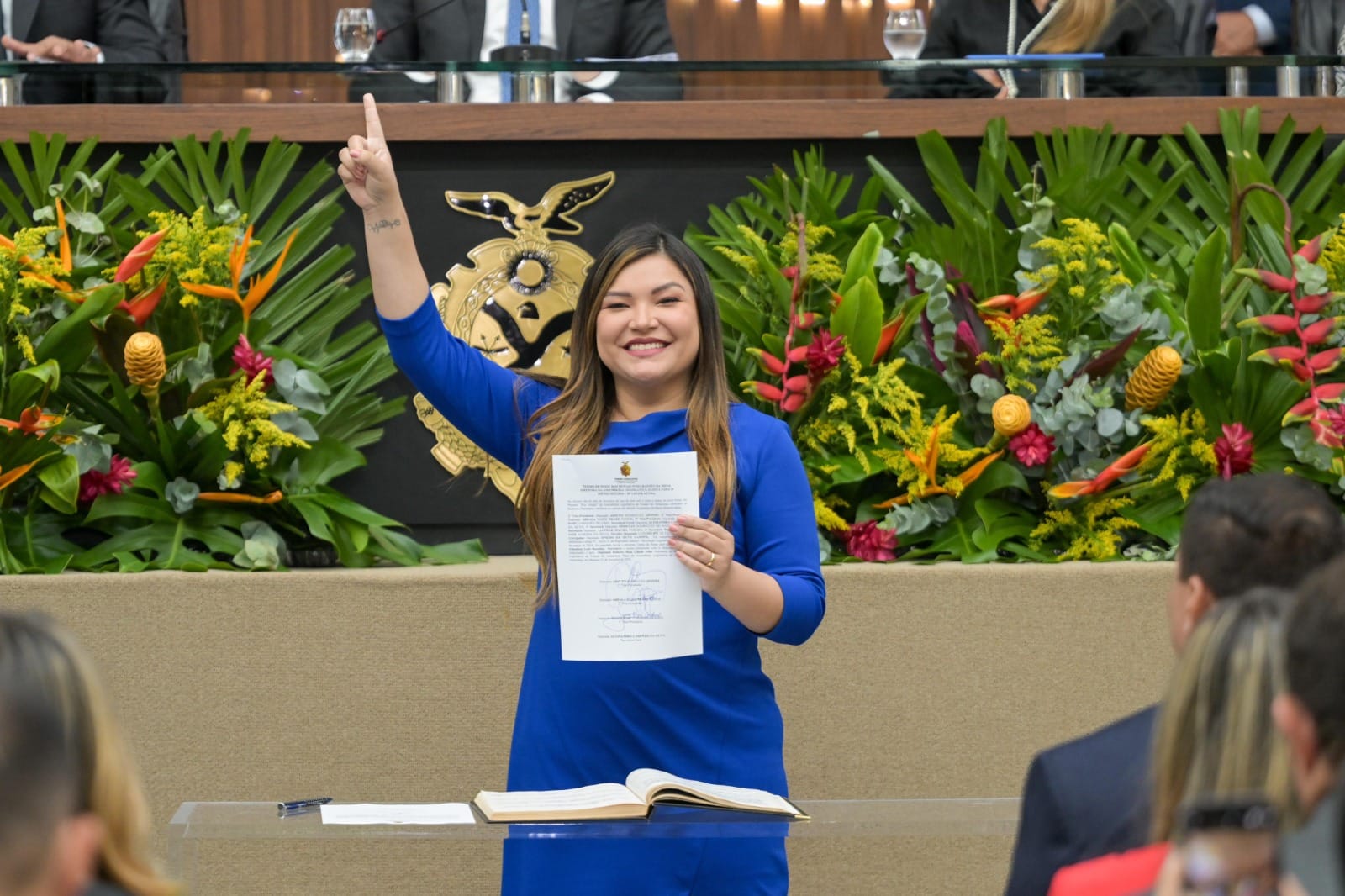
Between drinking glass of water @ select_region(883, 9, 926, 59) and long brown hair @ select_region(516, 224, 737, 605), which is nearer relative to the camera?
long brown hair @ select_region(516, 224, 737, 605)

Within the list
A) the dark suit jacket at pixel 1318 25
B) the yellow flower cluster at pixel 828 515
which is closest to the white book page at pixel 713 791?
the yellow flower cluster at pixel 828 515

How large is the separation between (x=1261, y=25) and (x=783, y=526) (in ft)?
8.90

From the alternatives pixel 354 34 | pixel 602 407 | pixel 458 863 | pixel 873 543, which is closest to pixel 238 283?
pixel 354 34

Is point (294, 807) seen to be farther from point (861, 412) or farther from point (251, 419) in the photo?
point (861, 412)

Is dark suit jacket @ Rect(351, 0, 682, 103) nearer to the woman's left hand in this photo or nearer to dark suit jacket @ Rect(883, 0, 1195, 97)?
dark suit jacket @ Rect(883, 0, 1195, 97)

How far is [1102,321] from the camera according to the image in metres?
2.89

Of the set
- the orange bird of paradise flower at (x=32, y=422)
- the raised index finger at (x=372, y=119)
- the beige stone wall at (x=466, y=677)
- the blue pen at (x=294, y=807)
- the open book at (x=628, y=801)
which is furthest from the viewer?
the beige stone wall at (x=466, y=677)

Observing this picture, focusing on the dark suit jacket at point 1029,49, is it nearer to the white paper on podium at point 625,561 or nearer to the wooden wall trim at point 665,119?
the wooden wall trim at point 665,119

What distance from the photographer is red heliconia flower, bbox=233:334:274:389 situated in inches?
110

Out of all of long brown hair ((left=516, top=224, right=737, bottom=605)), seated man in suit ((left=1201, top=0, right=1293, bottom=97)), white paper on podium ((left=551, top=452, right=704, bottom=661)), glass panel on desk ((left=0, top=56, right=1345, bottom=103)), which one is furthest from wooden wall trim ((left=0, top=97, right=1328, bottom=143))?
white paper on podium ((left=551, top=452, right=704, bottom=661))

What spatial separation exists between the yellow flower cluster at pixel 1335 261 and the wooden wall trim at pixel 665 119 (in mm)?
303

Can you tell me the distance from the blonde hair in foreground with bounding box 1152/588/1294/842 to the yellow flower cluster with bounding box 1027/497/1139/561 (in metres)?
1.76

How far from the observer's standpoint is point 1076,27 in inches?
127

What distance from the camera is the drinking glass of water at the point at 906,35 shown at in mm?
3203
